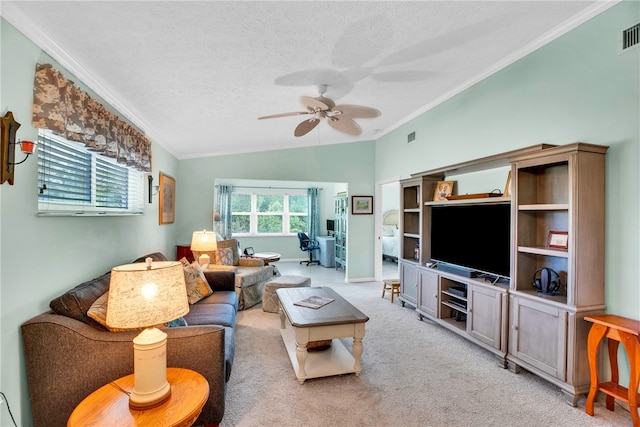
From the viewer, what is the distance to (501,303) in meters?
2.79

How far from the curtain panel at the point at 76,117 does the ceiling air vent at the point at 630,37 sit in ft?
12.9

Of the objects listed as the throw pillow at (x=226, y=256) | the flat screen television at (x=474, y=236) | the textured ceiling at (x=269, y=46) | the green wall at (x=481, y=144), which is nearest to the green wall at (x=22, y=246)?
the green wall at (x=481, y=144)

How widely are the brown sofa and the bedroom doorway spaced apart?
14.5 ft

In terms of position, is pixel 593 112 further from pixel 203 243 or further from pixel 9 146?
pixel 203 243

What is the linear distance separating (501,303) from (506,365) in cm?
55

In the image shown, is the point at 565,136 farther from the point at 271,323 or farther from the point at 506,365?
the point at 271,323

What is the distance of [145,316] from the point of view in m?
1.48

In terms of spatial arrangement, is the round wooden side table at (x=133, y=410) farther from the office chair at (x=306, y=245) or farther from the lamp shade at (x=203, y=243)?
the office chair at (x=306, y=245)

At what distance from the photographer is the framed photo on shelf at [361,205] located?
621 centimetres

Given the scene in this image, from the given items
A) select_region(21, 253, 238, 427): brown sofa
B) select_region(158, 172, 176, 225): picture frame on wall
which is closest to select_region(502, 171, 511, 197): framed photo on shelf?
select_region(21, 253, 238, 427): brown sofa

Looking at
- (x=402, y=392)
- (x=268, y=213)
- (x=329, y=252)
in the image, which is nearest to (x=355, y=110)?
(x=402, y=392)

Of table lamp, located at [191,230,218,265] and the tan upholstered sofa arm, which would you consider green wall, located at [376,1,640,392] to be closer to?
table lamp, located at [191,230,218,265]

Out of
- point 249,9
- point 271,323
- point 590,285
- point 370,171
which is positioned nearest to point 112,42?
point 249,9

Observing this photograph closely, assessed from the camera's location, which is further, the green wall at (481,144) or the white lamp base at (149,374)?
the green wall at (481,144)
